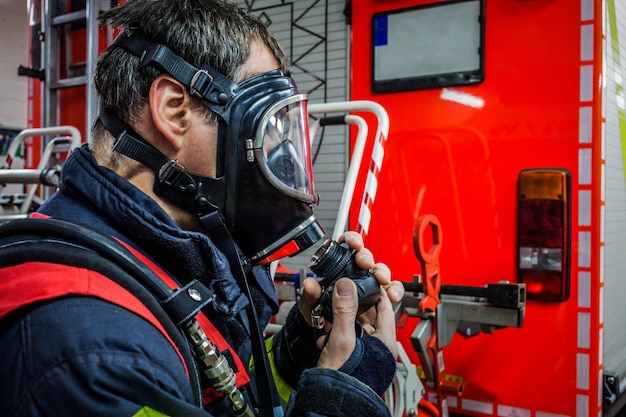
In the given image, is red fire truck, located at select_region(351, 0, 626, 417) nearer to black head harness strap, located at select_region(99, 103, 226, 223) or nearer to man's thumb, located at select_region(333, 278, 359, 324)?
man's thumb, located at select_region(333, 278, 359, 324)

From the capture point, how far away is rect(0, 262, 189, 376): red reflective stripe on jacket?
3.56 ft

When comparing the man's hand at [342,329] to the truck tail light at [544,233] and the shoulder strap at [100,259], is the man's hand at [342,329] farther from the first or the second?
the truck tail light at [544,233]

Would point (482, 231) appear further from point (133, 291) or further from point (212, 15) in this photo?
point (133, 291)

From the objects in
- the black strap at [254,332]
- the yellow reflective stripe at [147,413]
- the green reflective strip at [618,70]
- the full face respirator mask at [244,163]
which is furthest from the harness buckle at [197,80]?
the green reflective strip at [618,70]

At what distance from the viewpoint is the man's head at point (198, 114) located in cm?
151

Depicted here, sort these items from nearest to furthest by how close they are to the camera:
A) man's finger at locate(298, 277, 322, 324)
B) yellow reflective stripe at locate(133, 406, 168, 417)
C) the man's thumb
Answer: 1. yellow reflective stripe at locate(133, 406, 168, 417)
2. the man's thumb
3. man's finger at locate(298, 277, 322, 324)

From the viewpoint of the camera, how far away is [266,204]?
1.62 metres

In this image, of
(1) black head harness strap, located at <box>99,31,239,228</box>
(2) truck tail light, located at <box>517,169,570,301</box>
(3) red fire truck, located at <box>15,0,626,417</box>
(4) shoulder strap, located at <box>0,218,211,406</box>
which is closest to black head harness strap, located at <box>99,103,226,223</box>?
(1) black head harness strap, located at <box>99,31,239,228</box>

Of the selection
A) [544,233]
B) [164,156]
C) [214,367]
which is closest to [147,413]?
[214,367]

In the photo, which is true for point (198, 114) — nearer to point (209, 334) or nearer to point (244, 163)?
point (244, 163)

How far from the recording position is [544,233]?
2654 millimetres

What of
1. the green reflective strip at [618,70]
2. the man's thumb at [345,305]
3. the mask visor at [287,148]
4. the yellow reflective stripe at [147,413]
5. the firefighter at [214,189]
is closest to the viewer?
the yellow reflective stripe at [147,413]

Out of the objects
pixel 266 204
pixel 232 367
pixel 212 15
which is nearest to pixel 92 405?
pixel 232 367

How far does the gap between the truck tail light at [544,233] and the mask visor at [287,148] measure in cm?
128
